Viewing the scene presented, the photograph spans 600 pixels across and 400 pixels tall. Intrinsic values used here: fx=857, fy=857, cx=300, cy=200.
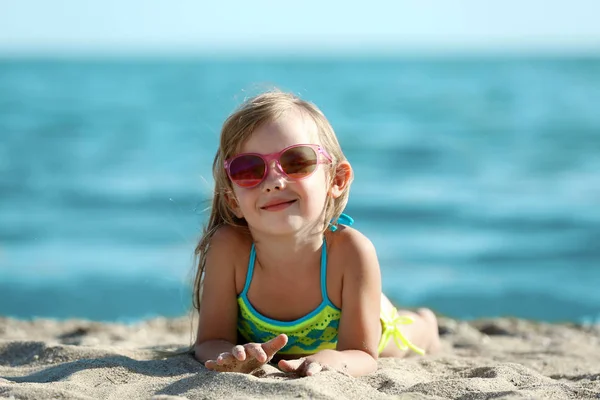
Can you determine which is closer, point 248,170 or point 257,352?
point 257,352

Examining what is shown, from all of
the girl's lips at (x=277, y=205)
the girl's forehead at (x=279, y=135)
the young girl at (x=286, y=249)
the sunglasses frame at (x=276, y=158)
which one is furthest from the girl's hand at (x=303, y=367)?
the girl's forehead at (x=279, y=135)

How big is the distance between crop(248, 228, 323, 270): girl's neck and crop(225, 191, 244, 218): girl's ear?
13cm

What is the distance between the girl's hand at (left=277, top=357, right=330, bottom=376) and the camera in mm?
3037

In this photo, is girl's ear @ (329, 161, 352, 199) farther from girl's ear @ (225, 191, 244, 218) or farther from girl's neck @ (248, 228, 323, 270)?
girl's ear @ (225, 191, 244, 218)

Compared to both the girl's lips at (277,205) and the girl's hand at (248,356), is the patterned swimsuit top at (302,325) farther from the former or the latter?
the girl's hand at (248,356)

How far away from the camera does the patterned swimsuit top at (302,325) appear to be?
358cm

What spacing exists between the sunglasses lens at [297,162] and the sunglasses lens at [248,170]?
0.09m

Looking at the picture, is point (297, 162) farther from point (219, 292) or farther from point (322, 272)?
point (219, 292)

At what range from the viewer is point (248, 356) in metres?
2.99

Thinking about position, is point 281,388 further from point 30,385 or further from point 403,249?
point 403,249

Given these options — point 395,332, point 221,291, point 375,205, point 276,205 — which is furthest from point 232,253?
point 375,205

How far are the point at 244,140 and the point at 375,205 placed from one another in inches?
321

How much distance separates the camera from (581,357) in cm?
432

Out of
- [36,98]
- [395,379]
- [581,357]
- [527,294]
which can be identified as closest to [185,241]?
[527,294]
